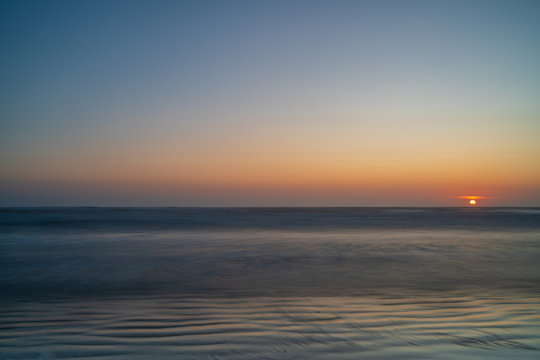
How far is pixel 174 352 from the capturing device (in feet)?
10.6

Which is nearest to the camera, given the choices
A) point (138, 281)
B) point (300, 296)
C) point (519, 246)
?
point (300, 296)

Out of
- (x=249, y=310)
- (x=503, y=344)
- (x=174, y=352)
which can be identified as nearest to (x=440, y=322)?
(x=503, y=344)

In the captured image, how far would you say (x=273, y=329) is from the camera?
13.0 ft

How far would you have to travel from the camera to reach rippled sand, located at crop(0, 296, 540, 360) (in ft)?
10.6

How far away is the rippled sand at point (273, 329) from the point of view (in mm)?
3232

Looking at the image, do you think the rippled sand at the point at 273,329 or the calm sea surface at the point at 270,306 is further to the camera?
the calm sea surface at the point at 270,306

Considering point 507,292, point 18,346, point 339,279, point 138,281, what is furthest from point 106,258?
point 507,292

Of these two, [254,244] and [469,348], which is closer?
[469,348]

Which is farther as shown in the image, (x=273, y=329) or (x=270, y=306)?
(x=270, y=306)

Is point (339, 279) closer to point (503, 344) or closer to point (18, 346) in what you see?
point (503, 344)

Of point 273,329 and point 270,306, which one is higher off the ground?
point 273,329

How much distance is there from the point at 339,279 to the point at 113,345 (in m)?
5.03

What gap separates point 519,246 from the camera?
1370 cm

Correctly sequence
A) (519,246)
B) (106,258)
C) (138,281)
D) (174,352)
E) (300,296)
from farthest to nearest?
1. (519,246)
2. (106,258)
3. (138,281)
4. (300,296)
5. (174,352)
